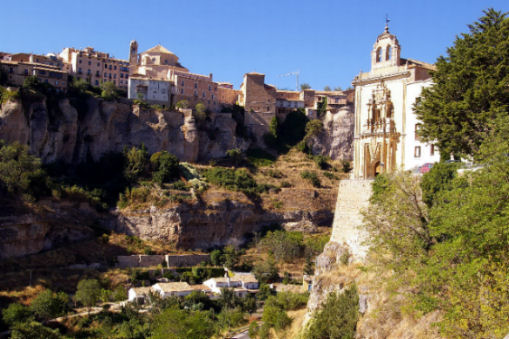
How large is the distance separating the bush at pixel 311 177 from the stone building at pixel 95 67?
20.9 meters

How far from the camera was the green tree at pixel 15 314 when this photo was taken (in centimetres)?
2903

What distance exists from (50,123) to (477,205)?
131 ft

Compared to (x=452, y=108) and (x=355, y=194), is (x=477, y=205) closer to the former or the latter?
(x=452, y=108)

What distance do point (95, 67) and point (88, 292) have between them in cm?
3384

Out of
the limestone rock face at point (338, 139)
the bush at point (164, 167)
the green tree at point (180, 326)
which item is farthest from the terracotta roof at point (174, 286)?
the limestone rock face at point (338, 139)

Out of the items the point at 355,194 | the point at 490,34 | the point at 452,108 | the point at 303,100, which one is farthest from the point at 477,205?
the point at 303,100

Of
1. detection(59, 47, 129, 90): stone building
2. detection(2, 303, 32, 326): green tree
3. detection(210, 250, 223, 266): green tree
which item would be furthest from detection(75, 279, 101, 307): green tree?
detection(59, 47, 129, 90): stone building

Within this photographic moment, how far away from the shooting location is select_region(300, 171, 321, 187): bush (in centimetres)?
5459

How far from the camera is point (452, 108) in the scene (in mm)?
20109

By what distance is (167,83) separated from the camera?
5741 centimetres

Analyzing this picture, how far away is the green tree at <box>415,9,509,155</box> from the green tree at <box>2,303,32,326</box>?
21.5m

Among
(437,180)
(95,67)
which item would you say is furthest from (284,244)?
(95,67)

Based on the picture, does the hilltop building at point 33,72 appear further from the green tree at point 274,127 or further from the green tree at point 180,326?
the green tree at point 180,326

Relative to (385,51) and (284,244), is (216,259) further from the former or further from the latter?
(385,51)
